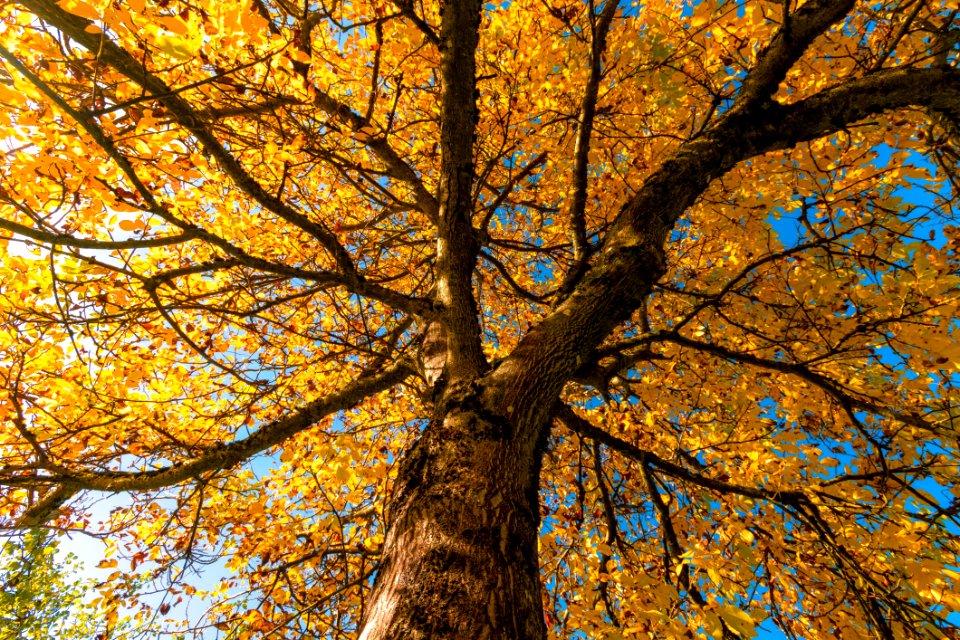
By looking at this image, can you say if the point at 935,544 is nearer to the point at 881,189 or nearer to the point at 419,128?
the point at 881,189

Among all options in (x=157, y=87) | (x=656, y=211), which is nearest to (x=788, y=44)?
(x=656, y=211)

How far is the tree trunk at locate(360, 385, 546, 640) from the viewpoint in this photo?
1.19 metres

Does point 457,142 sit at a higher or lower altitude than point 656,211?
higher

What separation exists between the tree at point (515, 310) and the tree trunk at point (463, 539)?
1cm

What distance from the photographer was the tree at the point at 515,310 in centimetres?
185

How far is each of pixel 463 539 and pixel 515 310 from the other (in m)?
4.48

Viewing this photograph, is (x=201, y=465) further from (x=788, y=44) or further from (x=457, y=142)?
(x=788, y=44)

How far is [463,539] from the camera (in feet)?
4.51

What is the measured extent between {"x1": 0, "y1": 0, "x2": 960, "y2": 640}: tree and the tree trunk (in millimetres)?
12

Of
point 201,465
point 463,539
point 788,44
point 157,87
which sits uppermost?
point 788,44

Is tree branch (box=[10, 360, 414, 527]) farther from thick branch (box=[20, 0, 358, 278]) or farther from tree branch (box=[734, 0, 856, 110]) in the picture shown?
tree branch (box=[734, 0, 856, 110])

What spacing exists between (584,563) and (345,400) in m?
2.59

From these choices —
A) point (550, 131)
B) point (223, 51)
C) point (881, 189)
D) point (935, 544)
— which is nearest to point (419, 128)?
point (550, 131)

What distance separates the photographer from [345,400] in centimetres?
292
